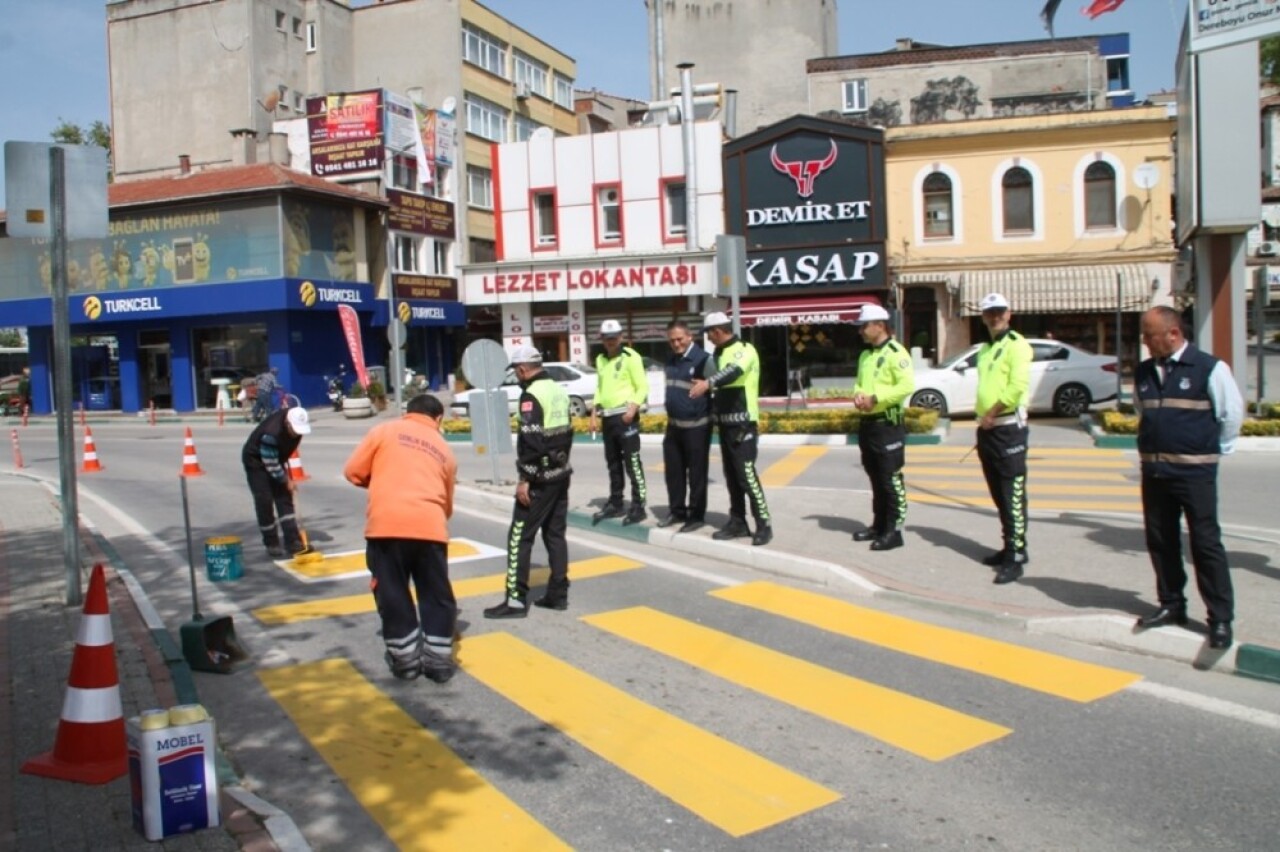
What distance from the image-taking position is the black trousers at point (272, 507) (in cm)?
1019

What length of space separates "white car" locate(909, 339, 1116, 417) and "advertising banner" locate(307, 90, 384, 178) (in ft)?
89.4

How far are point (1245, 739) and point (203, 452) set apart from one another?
69.1ft

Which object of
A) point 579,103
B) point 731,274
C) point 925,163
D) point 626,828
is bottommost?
point 626,828

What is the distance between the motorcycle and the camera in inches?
1474

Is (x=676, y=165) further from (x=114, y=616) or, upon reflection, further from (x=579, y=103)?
(x=579, y=103)

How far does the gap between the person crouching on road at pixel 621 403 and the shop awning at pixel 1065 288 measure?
62.8 feet

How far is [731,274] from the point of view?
12.7m

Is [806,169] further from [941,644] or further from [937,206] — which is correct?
[941,644]

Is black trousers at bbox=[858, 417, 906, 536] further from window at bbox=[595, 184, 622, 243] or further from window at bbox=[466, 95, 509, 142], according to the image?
window at bbox=[466, 95, 509, 142]

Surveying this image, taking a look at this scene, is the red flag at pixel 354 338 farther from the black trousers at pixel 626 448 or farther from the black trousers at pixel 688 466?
the black trousers at pixel 688 466

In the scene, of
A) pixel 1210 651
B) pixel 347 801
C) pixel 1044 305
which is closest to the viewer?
pixel 347 801

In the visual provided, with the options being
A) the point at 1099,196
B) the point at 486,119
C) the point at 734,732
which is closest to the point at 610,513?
the point at 734,732

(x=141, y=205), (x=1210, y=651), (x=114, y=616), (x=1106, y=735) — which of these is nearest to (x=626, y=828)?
(x=1106, y=735)

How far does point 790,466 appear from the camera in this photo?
16.3m
